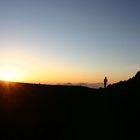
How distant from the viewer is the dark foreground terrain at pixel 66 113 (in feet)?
85.3

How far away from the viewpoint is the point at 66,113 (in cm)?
3089

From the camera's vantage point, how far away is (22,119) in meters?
26.3

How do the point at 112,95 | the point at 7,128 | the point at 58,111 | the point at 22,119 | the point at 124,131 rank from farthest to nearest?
the point at 112,95 < the point at 124,131 < the point at 58,111 < the point at 22,119 < the point at 7,128

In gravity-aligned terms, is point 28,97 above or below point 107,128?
above

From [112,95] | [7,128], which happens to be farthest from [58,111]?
[112,95]

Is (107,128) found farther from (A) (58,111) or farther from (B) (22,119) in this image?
(B) (22,119)

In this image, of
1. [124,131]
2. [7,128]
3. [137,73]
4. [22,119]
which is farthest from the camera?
[137,73]

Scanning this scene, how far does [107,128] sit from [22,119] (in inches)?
379

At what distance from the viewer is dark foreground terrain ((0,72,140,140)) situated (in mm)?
26000

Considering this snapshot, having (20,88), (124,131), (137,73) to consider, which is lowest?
(124,131)

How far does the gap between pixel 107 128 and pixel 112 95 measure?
952cm

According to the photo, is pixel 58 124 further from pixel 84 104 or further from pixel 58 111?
pixel 84 104

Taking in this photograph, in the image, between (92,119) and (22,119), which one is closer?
(22,119)

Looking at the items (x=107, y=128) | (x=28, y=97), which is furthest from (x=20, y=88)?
(x=107, y=128)
